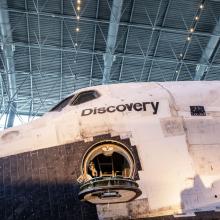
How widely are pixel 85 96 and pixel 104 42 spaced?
1557 cm

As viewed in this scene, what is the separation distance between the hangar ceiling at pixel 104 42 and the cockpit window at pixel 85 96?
12.1 meters

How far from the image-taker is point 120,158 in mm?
6707

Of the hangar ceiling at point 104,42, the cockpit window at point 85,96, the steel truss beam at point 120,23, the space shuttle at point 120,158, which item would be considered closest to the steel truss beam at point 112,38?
the hangar ceiling at point 104,42

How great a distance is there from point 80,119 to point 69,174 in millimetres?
1118

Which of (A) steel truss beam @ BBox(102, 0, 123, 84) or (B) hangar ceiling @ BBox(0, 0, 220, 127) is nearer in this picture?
(A) steel truss beam @ BBox(102, 0, 123, 84)

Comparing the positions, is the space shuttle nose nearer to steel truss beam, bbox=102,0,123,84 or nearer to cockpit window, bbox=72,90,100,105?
cockpit window, bbox=72,90,100,105

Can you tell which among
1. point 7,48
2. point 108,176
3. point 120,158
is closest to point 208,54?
point 7,48

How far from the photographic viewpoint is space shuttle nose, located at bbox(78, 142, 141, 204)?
4.99 metres

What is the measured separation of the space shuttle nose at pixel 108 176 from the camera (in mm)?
4992

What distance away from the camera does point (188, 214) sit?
5699mm

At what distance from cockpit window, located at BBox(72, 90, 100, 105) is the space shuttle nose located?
1234mm

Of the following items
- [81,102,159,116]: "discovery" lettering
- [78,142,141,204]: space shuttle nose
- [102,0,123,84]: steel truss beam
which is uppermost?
[102,0,123,84]: steel truss beam

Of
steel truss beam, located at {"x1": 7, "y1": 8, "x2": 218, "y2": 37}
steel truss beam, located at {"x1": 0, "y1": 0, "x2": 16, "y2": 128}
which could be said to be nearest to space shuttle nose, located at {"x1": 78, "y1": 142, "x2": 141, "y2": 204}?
steel truss beam, located at {"x1": 7, "y1": 8, "x2": 218, "y2": 37}

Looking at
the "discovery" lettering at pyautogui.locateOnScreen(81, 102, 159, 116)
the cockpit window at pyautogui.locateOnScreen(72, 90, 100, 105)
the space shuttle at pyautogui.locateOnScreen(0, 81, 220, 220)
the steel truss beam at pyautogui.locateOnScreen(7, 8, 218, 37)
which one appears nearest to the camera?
the space shuttle at pyautogui.locateOnScreen(0, 81, 220, 220)
